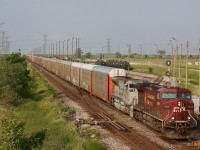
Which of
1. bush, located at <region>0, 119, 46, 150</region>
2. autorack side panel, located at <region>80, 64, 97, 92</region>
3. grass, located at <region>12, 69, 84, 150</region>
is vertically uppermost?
autorack side panel, located at <region>80, 64, 97, 92</region>

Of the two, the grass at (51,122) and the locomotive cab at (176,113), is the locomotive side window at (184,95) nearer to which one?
the locomotive cab at (176,113)

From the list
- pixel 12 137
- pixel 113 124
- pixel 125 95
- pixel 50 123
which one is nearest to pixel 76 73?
pixel 125 95

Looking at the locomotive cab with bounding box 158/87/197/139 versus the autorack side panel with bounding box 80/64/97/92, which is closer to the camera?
the locomotive cab with bounding box 158/87/197/139

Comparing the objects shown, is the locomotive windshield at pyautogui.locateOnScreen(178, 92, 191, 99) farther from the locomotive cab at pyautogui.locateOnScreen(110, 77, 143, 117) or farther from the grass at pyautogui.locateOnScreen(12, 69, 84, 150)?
the grass at pyautogui.locateOnScreen(12, 69, 84, 150)

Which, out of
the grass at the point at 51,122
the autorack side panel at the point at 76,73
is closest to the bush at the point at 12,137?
the grass at the point at 51,122

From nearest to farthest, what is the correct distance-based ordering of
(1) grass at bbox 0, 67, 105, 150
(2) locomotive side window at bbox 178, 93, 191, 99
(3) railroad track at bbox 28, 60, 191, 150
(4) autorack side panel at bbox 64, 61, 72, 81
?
1. (1) grass at bbox 0, 67, 105, 150
2. (3) railroad track at bbox 28, 60, 191, 150
3. (2) locomotive side window at bbox 178, 93, 191, 99
4. (4) autorack side panel at bbox 64, 61, 72, 81

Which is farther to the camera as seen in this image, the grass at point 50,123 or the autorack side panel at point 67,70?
the autorack side panel at point 67,70

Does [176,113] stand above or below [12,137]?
above

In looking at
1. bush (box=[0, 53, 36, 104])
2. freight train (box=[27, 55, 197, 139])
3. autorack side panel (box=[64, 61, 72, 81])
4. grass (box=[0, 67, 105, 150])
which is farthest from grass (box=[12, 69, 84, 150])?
autorack side panel (box=[64, 61, 72, 81])

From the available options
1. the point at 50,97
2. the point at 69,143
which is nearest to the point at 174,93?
the point at 69,143

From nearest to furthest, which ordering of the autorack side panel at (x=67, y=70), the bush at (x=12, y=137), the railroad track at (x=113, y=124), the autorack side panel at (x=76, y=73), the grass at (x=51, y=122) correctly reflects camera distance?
the bush at (x=12, y=137) → the grass at (x=51, y=122) → the railroad track at (x=113, y=124) → the autorack side panel at (x=76, y=73) → the autorack side panel at (x=67, y=70)

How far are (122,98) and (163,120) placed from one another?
915cm

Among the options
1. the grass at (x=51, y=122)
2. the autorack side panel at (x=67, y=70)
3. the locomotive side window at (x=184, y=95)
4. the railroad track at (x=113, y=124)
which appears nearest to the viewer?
the grass at (x=51, y=122)

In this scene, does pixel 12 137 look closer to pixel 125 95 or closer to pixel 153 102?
pixel 153 102
